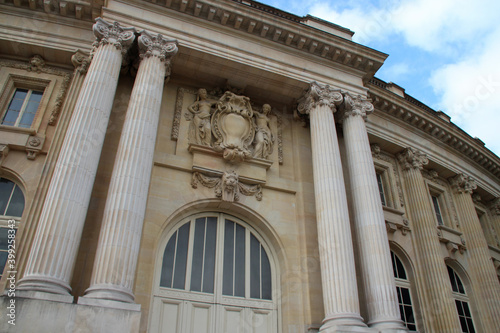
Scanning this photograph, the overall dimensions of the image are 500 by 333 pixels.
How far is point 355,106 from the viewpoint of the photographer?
15.3 meters

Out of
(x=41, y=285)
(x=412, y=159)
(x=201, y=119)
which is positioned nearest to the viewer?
(x=41, y=285)

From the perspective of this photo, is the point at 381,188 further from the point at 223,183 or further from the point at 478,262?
the point at 223,183

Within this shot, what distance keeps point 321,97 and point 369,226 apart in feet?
16.2

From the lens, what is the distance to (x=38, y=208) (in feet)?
37.3

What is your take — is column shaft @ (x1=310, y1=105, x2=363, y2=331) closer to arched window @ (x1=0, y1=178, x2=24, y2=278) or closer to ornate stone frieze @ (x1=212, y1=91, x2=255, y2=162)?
ornate stone frieze @ (x1=212, y1=91, x2=255, y2=162)

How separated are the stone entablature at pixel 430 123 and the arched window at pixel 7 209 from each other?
45.5 ft

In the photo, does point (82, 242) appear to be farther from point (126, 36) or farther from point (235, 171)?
point (126, 36)

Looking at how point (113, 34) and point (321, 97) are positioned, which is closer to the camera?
point (113, 34)

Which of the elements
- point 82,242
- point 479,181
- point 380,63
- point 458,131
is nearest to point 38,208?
point 82,242

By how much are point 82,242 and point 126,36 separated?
248 inches

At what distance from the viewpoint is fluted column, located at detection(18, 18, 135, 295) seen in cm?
880

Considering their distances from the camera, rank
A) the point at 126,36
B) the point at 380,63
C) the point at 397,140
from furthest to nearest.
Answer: the point at 397,140 → the point at 380,63 → the point at 126,36

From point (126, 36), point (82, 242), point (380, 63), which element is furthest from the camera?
point (380, 63)

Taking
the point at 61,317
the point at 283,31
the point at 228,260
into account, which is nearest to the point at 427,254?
the point at 228,260
